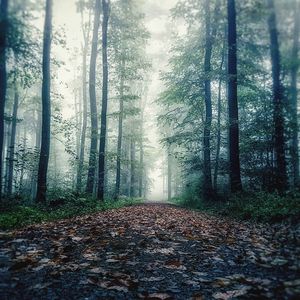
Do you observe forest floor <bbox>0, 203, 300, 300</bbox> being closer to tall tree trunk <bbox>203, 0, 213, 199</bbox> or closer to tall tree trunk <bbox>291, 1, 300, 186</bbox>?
tall tree trunk <bbox>291, 1, 300, 186</bbox>

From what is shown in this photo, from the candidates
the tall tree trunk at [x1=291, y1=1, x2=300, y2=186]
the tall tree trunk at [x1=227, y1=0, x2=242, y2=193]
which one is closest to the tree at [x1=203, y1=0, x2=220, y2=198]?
the tall tree trunk at [x1=227, y1=0, x2=242, y2=193]

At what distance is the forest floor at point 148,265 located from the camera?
2.63 metres

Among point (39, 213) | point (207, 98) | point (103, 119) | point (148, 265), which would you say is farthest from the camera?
point (207, 98)

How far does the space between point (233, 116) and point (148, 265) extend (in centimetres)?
898

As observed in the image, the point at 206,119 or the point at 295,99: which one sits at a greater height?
the point at 295,99

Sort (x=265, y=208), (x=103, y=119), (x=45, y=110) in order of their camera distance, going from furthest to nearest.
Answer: (x=103, y=119), (x=45, y=110), (x=265, y=208)

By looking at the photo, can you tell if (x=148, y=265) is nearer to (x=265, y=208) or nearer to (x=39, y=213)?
(x=265, y=208)

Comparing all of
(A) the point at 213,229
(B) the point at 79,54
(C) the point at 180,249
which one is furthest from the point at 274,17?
(B) the point at 79,54

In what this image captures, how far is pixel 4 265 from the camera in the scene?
3.18m

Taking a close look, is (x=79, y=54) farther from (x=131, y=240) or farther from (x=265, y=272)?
(x=265, y=272)

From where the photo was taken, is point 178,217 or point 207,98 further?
point 207,98

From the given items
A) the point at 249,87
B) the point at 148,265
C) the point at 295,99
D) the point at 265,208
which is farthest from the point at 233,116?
the point at 148,265

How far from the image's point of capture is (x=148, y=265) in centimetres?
353

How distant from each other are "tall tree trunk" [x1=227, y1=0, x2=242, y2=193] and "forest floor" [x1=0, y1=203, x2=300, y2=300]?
5.83 m
